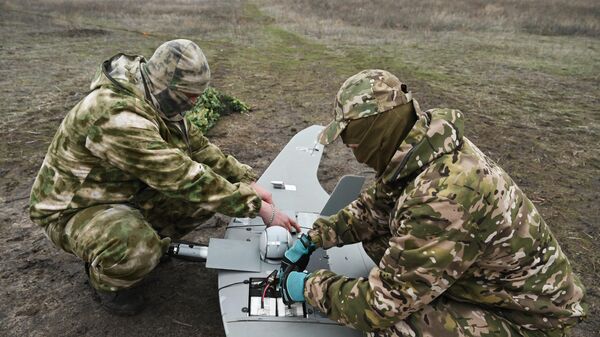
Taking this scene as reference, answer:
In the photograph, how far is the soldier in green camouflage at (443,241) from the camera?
1.95 meters

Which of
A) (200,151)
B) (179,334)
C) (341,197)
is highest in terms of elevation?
(200,151)

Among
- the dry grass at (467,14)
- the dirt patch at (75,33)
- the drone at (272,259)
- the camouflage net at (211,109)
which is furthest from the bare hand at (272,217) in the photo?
the dry grass at (467,14)

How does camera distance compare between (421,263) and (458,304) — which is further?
(458,304)

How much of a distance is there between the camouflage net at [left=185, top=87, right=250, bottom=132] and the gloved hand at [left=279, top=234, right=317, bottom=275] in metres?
3.55

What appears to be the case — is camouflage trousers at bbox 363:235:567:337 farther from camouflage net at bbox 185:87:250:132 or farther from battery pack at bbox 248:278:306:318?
camouflage net at bbox 185:87:250:132

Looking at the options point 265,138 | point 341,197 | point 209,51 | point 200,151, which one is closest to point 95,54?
point 209,51

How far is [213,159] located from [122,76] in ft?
3.44

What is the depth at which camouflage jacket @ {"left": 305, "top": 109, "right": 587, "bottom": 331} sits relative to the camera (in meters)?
1.95

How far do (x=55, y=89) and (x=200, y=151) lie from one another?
551 centimetres

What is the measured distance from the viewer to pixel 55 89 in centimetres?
782

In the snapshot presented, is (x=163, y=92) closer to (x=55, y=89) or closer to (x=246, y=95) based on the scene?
(x=246, y=95)

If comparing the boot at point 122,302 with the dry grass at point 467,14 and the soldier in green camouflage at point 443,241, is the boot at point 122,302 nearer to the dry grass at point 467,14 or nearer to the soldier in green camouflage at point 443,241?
the soldier in green camouflage at point 443,241

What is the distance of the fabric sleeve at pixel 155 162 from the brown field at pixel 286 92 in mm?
897

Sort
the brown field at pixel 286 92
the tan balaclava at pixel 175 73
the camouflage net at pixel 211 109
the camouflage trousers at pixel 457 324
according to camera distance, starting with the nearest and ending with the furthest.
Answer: the camouflage trousers at pixel 457 324 → the tan balaclava at pixel 175 73 → the brown field at pixel 286 92 → the camouflage net at pixel 211 109
